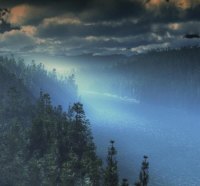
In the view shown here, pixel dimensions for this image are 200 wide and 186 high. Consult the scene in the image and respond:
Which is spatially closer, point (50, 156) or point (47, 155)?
point (50, 156)

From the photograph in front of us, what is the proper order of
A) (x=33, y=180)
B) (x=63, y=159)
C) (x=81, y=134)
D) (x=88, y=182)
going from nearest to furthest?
(x=88, y=182) < (x=33, y=180) < (x=63, y=159) < (x=81, y=134)

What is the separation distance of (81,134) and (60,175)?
3090cm

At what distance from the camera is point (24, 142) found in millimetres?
171125

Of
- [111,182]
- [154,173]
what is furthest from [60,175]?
[154,173]

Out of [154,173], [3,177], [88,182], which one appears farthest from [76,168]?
[154,173]

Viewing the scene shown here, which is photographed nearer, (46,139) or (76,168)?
(76,168)


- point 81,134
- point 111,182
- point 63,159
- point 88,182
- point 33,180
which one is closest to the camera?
point 111,182

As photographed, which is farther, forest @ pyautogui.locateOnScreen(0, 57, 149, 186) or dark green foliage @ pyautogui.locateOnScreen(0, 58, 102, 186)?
dark green foliage @ pyautogui.locateOnScreen(0, 58, 102, 186)

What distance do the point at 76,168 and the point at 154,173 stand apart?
136ft

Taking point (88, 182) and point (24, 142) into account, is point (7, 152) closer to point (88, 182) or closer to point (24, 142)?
point (24, 142)

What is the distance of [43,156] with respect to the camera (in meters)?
165

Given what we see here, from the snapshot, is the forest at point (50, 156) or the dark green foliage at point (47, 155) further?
the dark green foliage at point (47, 155)

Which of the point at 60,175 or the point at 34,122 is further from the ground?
the point at 34,122

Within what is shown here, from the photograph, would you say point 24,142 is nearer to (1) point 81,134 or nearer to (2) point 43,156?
(2) point 43,156
